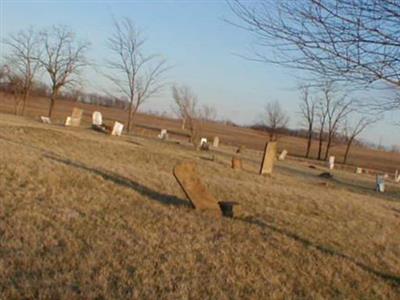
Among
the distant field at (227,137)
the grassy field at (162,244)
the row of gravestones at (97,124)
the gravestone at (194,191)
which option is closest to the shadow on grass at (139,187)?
the grassy field at (162,244)

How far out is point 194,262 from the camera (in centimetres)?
546

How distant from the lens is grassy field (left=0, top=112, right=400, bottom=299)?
181 inches

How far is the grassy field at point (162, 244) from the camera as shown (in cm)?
461

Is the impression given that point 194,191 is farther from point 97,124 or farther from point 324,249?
point 97,124

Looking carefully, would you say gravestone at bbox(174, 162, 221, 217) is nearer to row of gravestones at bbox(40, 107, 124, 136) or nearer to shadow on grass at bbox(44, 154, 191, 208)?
shadow on grass at bbox(44, 154, 191, 208)

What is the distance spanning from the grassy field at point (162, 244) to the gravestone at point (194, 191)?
23cm

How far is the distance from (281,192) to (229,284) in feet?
27.3

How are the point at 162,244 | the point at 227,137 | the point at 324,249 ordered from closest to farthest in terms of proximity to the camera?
the point at 162,244 < the point at 324,249 < the point at 227,137

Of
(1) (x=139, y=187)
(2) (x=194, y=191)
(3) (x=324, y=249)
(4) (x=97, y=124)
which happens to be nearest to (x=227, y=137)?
(4) (x=97, y=124)

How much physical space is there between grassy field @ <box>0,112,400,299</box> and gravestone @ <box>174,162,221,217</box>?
8.9 inches

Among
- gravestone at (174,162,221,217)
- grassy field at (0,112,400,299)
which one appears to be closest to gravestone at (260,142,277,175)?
grassy field at (0,112,400,299)

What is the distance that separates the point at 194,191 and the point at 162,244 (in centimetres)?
290

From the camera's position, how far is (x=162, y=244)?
235 inches

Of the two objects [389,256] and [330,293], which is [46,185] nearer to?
[330,293]
